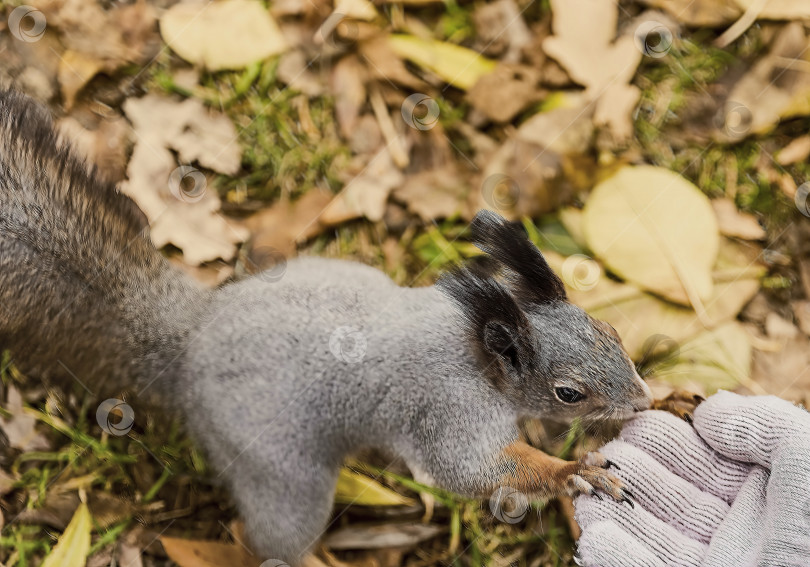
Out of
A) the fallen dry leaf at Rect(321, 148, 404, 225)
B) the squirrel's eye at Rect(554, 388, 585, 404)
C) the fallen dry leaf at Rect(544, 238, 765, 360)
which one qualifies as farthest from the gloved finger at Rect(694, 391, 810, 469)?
the fallen dry leaf at Rect(321, 148, 404, 225)

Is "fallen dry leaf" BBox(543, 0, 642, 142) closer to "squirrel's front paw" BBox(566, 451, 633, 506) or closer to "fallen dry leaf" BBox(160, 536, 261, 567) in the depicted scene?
"squirrel's front paw" BBox(566, 451, 633, 506)

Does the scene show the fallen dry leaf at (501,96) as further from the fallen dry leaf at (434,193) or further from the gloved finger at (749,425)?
the gloved finger at (749,425)

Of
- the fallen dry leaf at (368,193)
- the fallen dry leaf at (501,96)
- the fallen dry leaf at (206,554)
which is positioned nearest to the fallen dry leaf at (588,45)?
the fallen dry leaf at (501,96)

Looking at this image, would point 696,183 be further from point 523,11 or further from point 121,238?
point 121,238

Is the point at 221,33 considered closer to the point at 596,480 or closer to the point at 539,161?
the point at 539,161

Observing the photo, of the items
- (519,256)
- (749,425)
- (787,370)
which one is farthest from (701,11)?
(749,425)

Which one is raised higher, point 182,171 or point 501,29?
point 501,29

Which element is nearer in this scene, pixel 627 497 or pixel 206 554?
pixel 627 497
